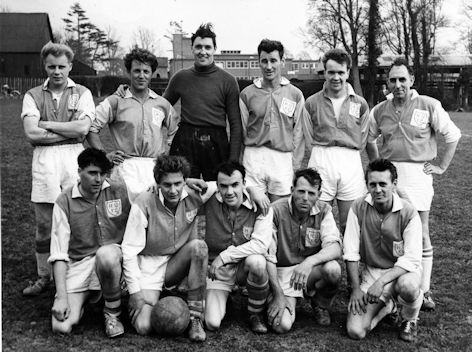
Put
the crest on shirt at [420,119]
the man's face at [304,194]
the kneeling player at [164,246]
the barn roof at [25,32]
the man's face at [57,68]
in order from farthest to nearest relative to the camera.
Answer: the barn roof at [25,32] < the crest on shirt at [420,119] < the man's face at [57,68] < the man's face at [304,194] < the kneeling player at [164,246]

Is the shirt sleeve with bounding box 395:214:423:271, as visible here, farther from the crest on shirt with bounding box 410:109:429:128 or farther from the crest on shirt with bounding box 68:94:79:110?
the crest on shirt with bounding box 68:94:79:110

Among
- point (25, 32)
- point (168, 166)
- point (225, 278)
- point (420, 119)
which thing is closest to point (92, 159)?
point (168, 166)

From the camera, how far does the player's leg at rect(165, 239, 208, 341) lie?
4.00m

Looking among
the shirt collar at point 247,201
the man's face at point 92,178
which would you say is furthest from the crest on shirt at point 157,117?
the shirt collar at point 247,201

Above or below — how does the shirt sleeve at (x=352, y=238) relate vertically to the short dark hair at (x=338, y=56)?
below

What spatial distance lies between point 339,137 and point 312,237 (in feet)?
3.21

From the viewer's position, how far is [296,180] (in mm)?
4277

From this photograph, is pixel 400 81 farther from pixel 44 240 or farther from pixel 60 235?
pixel 44 240

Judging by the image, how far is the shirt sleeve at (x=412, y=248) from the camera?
13.2 ft

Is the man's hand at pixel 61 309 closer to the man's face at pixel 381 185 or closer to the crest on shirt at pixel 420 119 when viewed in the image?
the man's face at pixel 381 185

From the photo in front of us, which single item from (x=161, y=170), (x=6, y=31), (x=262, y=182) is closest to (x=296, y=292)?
(x=262, y=182)

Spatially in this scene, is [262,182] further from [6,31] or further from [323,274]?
[6,31]

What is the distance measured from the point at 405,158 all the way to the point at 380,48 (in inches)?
1498

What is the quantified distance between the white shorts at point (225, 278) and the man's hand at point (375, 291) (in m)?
1.01
